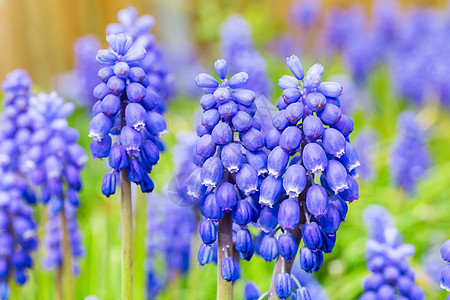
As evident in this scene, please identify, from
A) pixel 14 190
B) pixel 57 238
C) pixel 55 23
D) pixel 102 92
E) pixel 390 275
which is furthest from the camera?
pixel 55 23

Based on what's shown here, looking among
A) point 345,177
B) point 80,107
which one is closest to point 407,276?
point 345,177

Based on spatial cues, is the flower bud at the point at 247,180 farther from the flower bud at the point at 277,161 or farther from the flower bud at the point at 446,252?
the flower bud at the point at 446,252

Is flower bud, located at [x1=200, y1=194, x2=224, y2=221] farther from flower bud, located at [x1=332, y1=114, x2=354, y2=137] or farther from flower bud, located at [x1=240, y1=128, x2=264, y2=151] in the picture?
flower bud, located at [x1=332, y1=114, x2=354, y2=137]

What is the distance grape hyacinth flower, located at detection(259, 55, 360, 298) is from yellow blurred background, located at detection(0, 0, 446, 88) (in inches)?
340

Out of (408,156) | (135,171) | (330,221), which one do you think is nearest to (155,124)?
(135,171)

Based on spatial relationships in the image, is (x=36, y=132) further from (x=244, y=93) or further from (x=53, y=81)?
(x=53, y=81)

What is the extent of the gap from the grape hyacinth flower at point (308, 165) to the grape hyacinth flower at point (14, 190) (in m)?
1.69

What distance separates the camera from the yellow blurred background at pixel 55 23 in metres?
9.51

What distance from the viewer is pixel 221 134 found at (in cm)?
176

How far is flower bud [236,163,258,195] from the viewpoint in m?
1.74

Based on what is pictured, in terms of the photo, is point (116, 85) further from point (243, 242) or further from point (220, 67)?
point (243, 242)

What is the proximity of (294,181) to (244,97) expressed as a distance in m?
0.34

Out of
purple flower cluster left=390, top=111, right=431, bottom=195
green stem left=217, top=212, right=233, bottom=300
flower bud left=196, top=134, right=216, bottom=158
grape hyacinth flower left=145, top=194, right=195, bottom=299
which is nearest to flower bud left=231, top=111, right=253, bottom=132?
flower bud left=196, top=134, right=216, bottom=158

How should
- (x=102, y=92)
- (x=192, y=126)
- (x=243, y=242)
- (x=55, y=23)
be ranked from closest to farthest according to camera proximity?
(x=243, y=242), (x=102, y=92), (x=192, y=126), (x=55, y=23)
